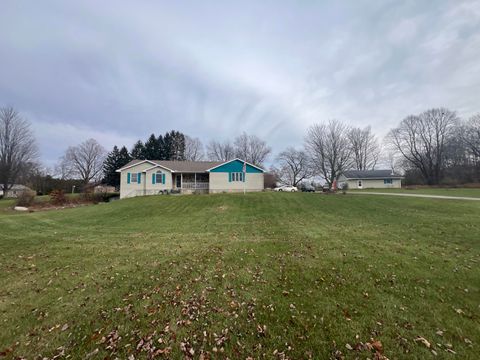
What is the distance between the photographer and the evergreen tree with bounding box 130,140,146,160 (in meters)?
52.4

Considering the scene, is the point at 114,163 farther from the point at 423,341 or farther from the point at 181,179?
the point at 423,341

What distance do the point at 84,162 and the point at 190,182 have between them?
4140cm

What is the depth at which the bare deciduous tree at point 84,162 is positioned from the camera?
55094 millimetres

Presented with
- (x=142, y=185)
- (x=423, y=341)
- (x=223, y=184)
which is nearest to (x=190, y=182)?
(x=223, y=184)

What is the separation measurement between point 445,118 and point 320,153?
28.4 m

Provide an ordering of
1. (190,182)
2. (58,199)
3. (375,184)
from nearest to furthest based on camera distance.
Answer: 1. (58,199)
2. (190,182)
3. (375,184)

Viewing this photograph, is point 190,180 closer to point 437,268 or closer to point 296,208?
point 296,208

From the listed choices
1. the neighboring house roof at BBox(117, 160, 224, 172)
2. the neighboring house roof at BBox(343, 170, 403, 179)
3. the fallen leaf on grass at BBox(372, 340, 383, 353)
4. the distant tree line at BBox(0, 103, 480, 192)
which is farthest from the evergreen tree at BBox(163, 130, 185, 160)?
the fallen leaf on grass at BBox(372, 340, 383, 353)

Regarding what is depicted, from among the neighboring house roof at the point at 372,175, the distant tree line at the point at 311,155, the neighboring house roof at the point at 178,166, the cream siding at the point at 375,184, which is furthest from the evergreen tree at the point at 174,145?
the cream siding at the point at 375,184

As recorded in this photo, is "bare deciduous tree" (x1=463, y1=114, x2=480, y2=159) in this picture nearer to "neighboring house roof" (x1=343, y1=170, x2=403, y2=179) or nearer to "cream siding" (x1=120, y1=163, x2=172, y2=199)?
"neighboring house roof" (x1=343, y1=170, x2=403, y2=179)

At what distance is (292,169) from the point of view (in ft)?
195

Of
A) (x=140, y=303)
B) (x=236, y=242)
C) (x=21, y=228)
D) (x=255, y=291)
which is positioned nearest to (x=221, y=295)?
(x=255, y=291)

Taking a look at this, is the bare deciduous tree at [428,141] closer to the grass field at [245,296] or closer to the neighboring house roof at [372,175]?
the neighboring house roof at [372,175]

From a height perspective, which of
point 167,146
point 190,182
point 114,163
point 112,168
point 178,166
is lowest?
point 190,182
